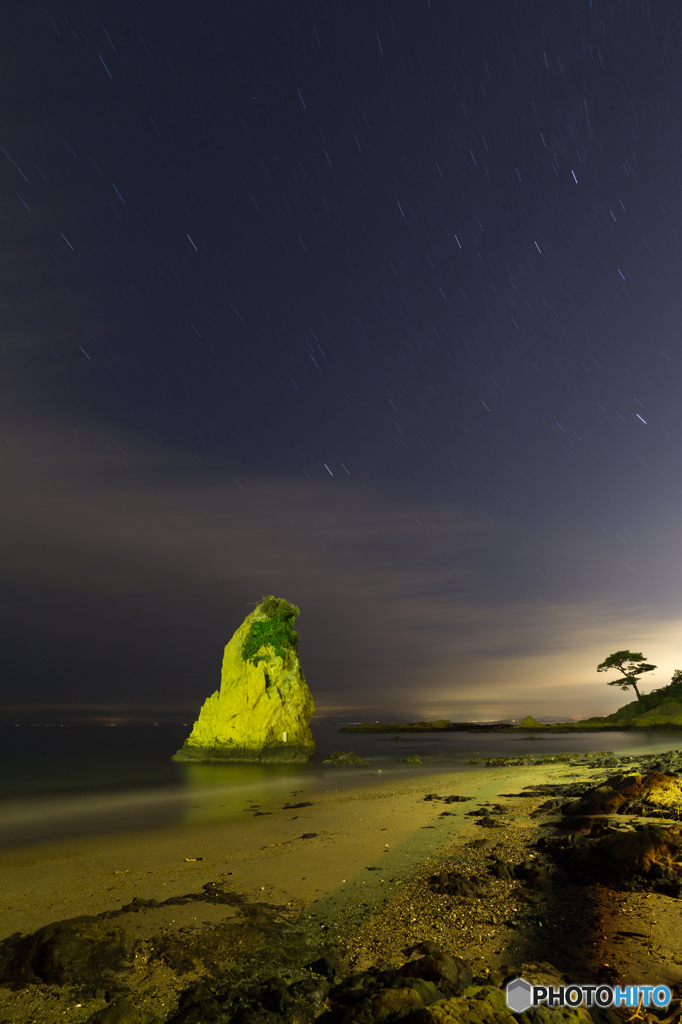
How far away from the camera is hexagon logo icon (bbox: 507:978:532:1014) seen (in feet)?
16.6

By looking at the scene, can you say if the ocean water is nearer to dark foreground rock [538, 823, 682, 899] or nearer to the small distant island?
dark foreground rock [538, 823, 682, 899]

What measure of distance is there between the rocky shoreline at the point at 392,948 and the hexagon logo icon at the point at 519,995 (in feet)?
0.47

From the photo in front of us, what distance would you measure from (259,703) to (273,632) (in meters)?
6.22

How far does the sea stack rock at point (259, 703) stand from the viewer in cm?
4500

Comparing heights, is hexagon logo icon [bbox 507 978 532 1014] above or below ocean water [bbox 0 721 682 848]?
above

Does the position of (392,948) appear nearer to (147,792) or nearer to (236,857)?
(236,857)

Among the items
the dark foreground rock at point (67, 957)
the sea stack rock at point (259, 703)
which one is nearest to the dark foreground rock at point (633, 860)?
the dark foreground rock at point (67, 957)

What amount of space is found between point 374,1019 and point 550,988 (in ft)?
7.40

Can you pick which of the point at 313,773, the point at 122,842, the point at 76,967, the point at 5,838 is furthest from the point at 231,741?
the point at 76,967

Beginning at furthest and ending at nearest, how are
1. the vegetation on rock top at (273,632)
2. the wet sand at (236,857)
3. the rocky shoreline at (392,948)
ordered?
1. the vegetation on rock top at (273,632)
2. the wet sand at (236,857)
3. the rocky shoreline at (392,948)

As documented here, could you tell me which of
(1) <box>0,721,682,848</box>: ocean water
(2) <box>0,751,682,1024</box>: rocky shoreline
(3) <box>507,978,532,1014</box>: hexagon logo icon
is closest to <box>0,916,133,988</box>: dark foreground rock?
(2) <box>0,751,682,1024</box>: rocky shoreline

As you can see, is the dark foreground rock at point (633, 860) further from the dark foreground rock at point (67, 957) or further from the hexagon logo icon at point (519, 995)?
the dark foreground rock at point (67, 957)

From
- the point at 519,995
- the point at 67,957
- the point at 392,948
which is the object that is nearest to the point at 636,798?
the point at 392,948

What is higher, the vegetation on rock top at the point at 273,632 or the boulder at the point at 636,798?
the vegetation on rock top at the point at 273,632
